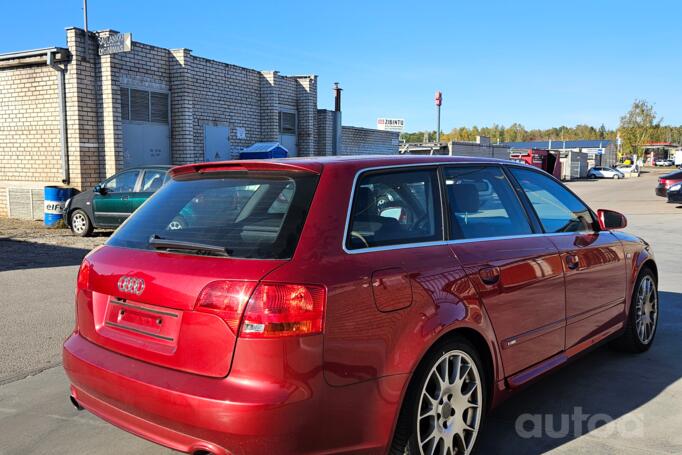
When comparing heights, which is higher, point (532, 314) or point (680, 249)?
point (532, 314)

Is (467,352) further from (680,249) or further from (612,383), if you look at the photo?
(680,249)

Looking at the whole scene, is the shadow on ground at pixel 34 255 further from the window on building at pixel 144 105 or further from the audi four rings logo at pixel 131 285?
the audi four rings logo at pixel 131 285

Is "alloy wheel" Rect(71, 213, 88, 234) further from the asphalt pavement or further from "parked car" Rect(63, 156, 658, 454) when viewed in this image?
"parked car" Rect(63, 156, 658, 454)

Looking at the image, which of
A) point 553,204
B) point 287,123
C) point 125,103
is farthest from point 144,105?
point 553,204

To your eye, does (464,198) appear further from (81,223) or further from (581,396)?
(81,223)

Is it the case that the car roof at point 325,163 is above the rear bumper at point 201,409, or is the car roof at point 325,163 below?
above

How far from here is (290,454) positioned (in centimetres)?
236

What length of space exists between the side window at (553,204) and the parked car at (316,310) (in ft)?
1.27

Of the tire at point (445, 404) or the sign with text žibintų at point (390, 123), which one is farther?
the sign with text žibintų at point (390, 123)

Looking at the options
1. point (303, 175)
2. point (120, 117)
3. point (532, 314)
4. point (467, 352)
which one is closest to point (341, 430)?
point (467, 352)

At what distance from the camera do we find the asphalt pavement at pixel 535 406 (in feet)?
11.2

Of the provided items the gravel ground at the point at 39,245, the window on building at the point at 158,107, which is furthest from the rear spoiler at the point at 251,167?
the window on building at the point at 158,107

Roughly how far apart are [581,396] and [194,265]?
9.78 feet

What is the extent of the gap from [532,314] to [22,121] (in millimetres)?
15463
